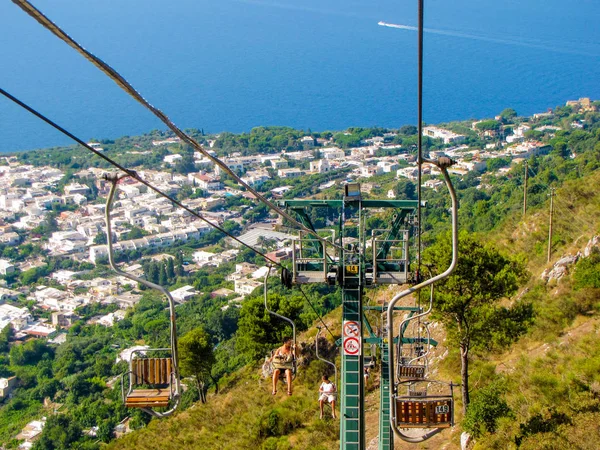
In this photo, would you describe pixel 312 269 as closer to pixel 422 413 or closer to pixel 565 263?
pixel 422 413

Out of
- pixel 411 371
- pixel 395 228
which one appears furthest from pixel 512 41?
pixel 395 228

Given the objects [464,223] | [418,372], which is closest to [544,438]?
[418,372]

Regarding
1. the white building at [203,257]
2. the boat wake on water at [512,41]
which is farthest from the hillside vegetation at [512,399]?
the boat wake on water at [512,41]

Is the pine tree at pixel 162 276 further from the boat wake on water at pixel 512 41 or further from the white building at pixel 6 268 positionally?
the boat wake on water at pixel 512 41

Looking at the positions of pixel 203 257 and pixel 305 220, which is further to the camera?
pixel 203 257

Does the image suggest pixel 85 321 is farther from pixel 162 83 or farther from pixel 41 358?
pixel 162 83

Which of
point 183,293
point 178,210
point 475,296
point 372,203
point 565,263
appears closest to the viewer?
point 372,203
